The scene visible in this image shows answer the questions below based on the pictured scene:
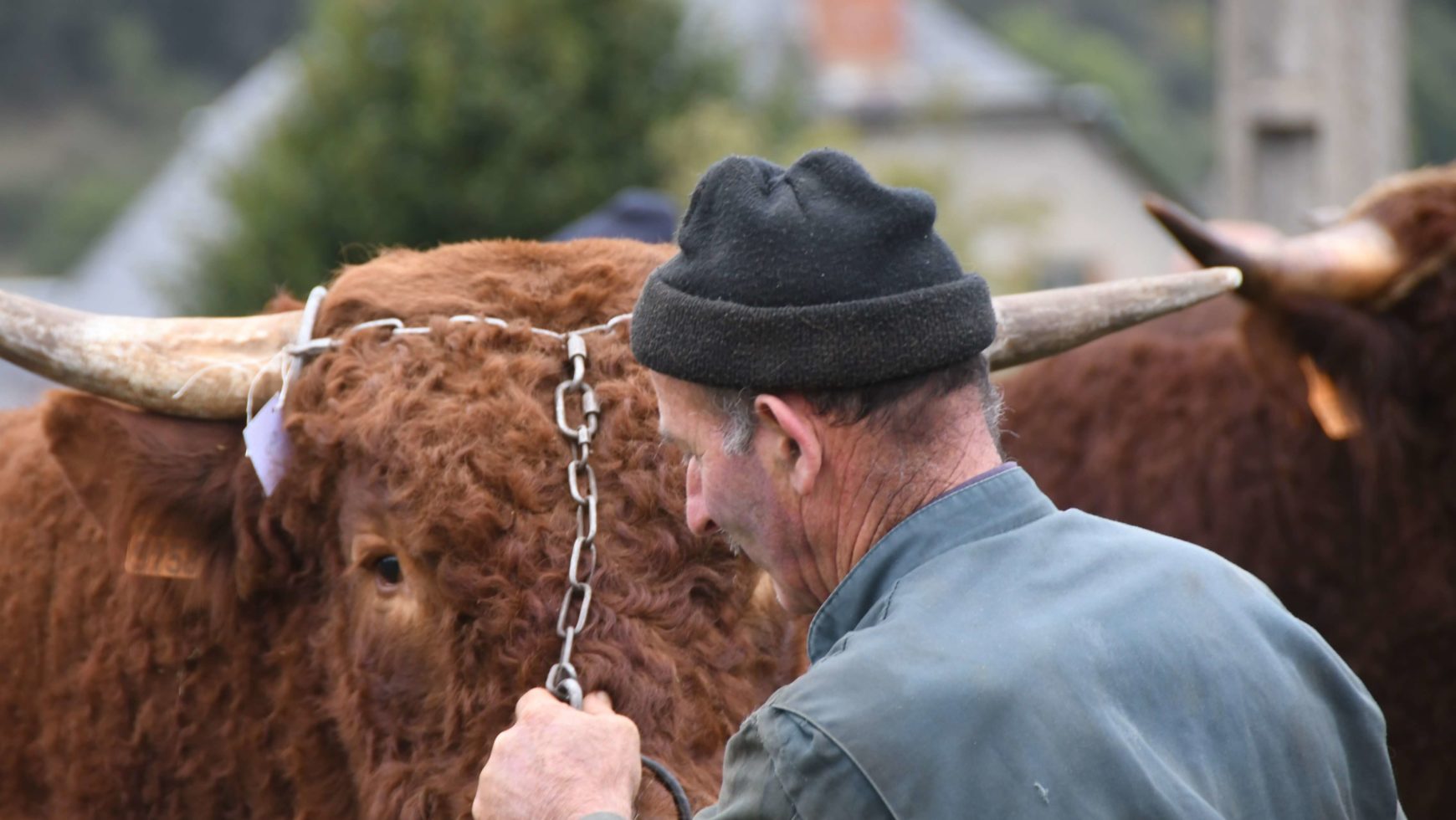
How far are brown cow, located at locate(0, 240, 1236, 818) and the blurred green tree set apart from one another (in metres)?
10.5

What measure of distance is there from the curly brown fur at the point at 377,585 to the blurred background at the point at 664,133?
27.1 inches

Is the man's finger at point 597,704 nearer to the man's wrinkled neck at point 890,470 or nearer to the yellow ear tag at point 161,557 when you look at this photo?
the man's wrinkled neck at point 890,470

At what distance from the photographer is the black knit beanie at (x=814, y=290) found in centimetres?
189

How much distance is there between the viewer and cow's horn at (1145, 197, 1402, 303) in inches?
169

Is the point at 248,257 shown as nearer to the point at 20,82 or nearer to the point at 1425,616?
the point at 1425,616

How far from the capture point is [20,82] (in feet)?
225

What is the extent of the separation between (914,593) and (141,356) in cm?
176

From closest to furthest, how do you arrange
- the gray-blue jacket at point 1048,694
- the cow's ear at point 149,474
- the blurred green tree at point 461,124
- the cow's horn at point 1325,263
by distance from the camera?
1. the gray-blue jacket at point 1048,694
2. the cow's ear at point 149,474
3. the cow's horn at point 1325,263
4. the blurred green tree at point 461,124

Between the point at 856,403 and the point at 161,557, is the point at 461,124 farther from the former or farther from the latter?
the point at 856,403

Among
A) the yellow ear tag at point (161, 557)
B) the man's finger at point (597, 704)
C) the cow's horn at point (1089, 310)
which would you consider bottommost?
the man's finger at point (597, 704)

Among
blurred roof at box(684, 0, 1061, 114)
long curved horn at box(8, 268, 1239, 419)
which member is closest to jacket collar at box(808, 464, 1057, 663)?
long curved horn at box(8, 268, 1239, 419)

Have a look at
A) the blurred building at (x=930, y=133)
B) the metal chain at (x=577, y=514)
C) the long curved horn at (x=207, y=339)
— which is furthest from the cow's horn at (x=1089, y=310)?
the blurred building at (x=930, y=133)

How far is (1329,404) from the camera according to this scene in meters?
4.54

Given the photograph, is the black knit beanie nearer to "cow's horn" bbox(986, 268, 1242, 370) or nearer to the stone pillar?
"cow's horn" bbox(986, 268, 1242, 370)
